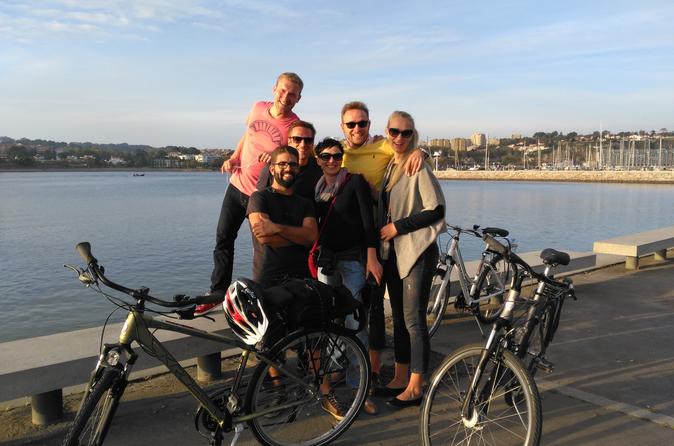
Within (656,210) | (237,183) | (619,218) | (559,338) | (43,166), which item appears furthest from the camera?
(43,166)

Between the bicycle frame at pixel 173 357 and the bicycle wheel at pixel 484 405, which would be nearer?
the bicycle frame at pixel 173 357

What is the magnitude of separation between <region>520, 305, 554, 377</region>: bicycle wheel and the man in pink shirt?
238 centimetres

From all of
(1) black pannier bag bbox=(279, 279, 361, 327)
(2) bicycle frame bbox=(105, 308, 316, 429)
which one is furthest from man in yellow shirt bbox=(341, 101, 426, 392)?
(2) bicycle frame bbox=(105, 308, 316, 429)

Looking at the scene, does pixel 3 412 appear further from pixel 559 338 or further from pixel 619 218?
pixel 619 218

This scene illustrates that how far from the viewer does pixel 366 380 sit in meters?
3.49

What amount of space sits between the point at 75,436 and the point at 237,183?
2591mm

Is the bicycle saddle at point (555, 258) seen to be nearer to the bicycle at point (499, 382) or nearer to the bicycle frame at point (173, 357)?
the bicycle at point (499, 382)

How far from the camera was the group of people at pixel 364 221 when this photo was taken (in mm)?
3521

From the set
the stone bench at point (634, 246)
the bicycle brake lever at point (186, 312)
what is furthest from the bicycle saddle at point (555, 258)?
the stone bench at point (634, 246)

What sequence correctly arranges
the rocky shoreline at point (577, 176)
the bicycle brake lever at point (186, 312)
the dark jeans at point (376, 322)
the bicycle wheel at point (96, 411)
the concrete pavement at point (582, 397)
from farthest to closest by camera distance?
the rocky shoreline at point (577, 176) < the dark jeans at point (376, 322) < the concrete pavement at point (582, 397) < the bicycle brake lever at point (186, 312) < the bicycle wheel at point (96, 411)

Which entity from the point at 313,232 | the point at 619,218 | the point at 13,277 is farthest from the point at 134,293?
the point at 619,218

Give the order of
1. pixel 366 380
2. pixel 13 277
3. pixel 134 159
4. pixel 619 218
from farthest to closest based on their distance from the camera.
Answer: pixel 134 159
pixel 619 218
pixel 13 277
pixel 366 380

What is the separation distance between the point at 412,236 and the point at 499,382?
1167mm

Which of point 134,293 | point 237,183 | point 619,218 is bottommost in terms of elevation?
point 619,218
